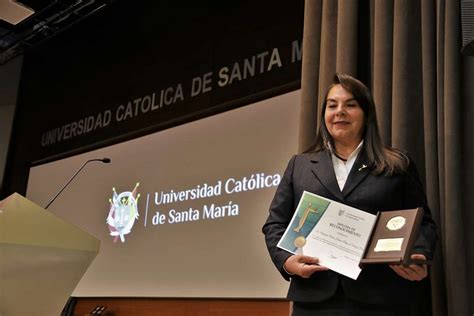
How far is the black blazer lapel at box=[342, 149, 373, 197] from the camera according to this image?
150 cm

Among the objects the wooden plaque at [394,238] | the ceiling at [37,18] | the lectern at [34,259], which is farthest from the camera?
the ceiling at [37,18]

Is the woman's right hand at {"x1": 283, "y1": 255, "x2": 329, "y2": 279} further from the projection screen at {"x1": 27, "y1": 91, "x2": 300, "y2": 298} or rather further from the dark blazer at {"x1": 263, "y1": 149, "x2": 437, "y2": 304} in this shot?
the projection screen at {"x1": 27, "y1": 91, "x2": 300, "y2": 298}

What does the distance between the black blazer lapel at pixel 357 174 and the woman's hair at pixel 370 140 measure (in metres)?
0.02

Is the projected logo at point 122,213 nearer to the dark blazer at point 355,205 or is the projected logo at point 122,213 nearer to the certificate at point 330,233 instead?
the dark blazer at point 355,205

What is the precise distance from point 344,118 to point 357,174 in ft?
0.60

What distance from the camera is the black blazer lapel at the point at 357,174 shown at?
4.93ft

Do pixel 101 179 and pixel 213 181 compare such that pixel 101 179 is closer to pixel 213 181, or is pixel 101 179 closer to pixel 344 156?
pixel 213 181

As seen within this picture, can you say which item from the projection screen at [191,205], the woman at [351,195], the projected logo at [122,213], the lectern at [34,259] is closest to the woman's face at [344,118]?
the woman at [351,195]

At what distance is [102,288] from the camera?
15.5 feet

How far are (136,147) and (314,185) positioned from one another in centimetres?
348

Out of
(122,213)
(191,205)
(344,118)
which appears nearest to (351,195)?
(344,118)

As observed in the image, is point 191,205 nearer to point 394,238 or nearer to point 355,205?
point 355,205

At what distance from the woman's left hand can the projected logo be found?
346 centimetres

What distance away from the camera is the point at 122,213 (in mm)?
4730
